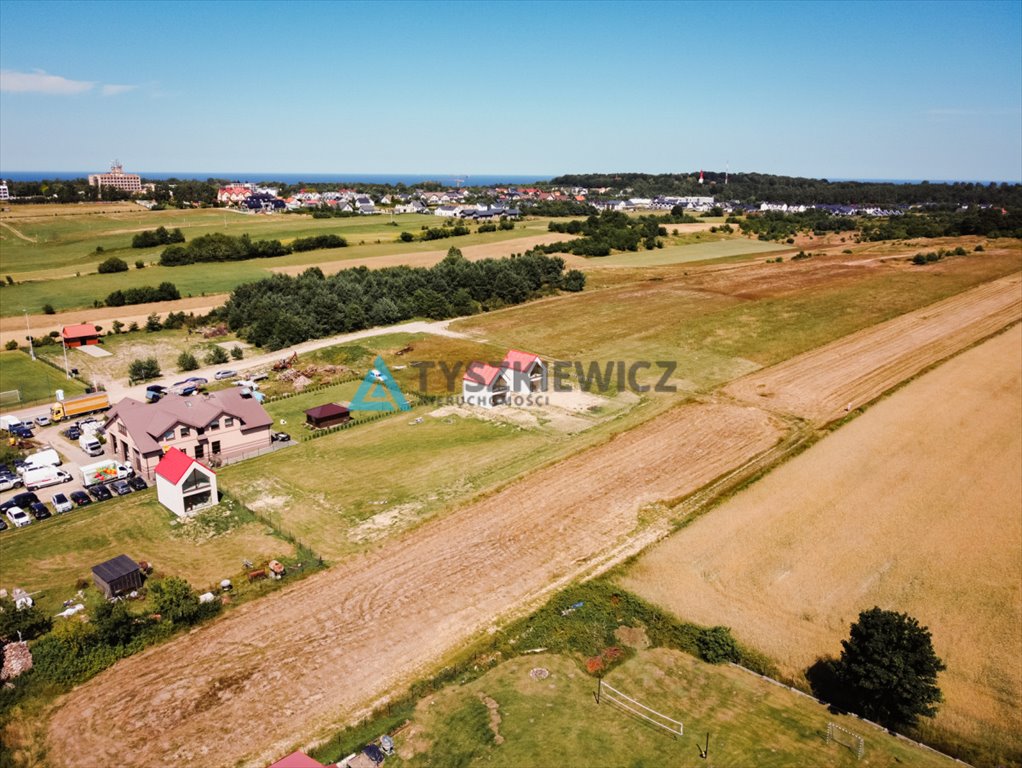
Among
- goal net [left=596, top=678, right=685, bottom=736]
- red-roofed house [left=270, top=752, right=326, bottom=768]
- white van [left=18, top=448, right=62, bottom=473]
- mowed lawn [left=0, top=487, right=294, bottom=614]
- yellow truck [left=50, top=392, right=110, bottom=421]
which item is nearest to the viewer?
red-roofed house [left=270, top=752, right=326, bottom=768]

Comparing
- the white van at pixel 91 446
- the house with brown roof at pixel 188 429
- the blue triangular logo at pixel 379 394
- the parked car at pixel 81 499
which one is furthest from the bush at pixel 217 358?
the parked car at pixel 81 499

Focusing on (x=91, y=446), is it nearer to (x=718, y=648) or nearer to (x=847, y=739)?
(x=718, y=648)

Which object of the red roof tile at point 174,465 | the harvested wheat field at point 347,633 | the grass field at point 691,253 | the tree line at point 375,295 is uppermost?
the grass field at point 691,253

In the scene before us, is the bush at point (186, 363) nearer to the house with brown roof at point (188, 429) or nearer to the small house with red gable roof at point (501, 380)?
the house with brown roof at point (188, 429)

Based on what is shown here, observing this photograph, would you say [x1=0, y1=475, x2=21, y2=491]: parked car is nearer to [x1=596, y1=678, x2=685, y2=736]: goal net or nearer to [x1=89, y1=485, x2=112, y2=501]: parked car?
[x1=89, y1=485, x2=112, y2=501]: parked car

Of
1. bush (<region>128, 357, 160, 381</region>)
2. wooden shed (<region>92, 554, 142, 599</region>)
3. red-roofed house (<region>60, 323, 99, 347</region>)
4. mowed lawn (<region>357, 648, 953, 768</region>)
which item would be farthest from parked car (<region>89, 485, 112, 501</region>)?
red-roofed house (<region>60, 323, 99, 347</region>)

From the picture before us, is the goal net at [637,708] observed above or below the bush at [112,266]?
below
